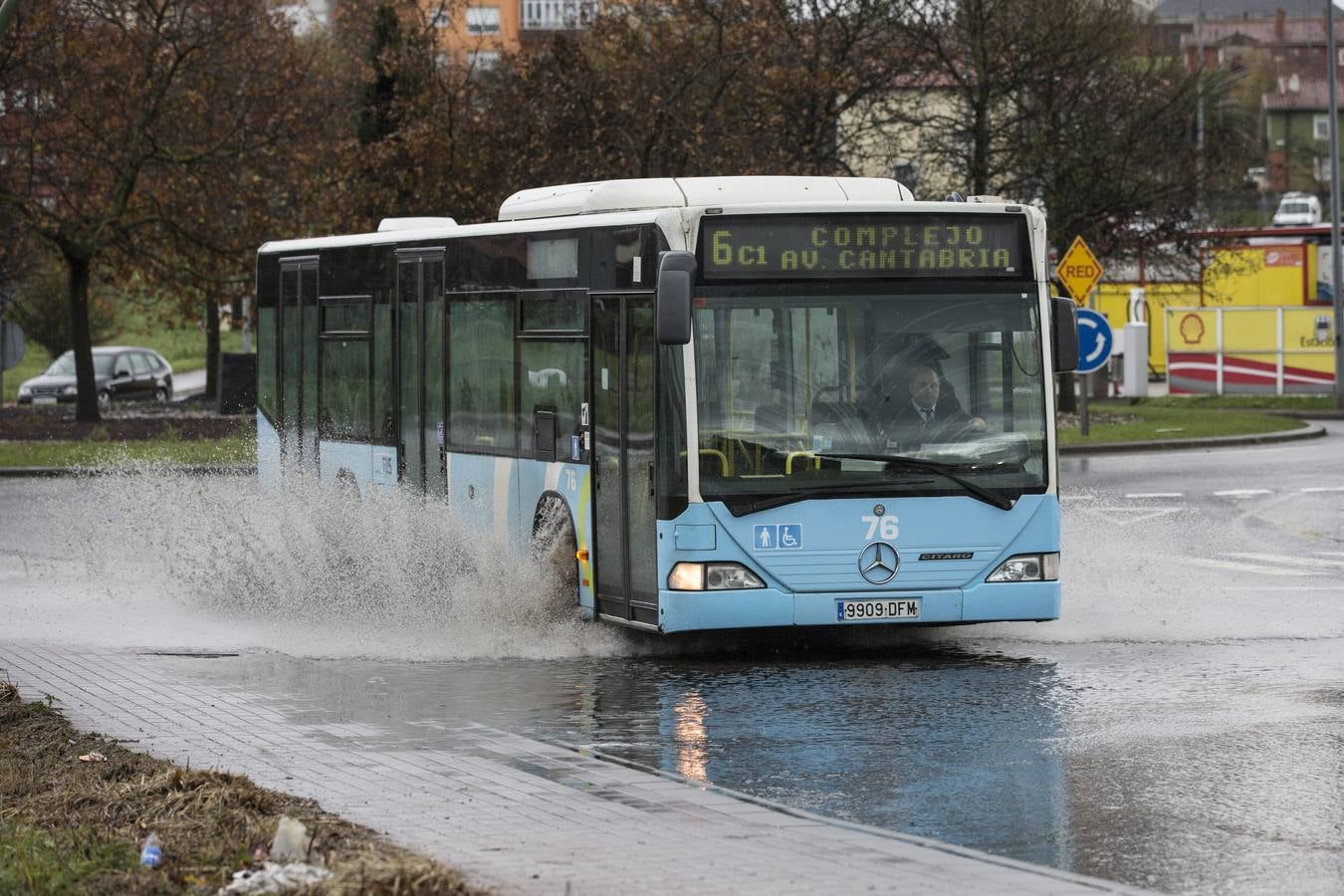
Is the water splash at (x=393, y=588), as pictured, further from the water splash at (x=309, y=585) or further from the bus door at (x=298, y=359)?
the bus door at (x=298, y=359)

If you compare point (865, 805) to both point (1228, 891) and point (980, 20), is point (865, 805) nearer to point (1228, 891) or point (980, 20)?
point (1228, 891)

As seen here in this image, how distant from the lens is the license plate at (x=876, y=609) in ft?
41.3

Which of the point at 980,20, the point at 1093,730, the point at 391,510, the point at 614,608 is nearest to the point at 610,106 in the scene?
the point at 980,20

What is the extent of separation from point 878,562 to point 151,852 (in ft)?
20.5

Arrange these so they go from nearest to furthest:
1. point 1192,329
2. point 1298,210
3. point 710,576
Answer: point 710,576, point 1192,329, point 1298,210

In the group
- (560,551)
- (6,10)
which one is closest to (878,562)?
(560,551)

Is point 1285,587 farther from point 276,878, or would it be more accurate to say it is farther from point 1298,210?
point 1298,210

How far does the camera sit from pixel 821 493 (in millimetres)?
12602

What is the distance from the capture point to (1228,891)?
699cm

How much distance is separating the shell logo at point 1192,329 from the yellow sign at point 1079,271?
20.6 m

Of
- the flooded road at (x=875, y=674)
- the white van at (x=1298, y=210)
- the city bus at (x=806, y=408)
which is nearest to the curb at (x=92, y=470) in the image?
the flooded road at (x=875, y=674)

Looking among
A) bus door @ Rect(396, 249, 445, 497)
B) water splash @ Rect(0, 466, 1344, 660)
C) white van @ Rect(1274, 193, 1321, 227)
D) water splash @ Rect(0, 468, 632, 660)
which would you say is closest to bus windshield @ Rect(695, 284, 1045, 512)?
water splash @ Rect(0, 466, 1344, 660)

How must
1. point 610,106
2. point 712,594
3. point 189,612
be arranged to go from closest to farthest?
point 712,594
point 189,612
point 610,106

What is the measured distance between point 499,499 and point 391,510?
1700mm
